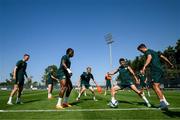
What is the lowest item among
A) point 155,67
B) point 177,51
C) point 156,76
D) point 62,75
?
point 156,76

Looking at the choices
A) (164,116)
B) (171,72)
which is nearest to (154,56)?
(164,116)

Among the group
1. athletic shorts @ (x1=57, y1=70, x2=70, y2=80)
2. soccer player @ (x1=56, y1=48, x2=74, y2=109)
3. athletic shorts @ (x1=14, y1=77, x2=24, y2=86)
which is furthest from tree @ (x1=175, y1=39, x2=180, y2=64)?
athletic shorts @ (x1=57, y1=70, x2=70, y2=80)

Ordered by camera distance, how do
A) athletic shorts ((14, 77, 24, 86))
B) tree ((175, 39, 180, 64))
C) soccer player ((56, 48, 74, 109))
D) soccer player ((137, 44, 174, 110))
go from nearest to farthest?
soccer player ((137, 44, 174, 110))
soccer player ((56, 48, 74, 109))
athletic shorts ((14, 77, 24, 86))
tree ((175, 39, 180, 64))

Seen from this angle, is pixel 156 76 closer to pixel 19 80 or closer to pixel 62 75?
pixel 62 75

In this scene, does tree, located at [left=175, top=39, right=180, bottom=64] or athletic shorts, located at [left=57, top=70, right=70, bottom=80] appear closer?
athletic shorts, located at [left=57, top=70, right=70, bottom=80]

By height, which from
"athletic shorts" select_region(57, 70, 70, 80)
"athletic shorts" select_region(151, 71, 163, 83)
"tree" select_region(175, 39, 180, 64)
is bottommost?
"athletic shorts" select_region(151, 71, 163, 83)

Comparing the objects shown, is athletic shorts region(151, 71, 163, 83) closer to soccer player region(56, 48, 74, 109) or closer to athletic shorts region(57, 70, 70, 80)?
soccer player region(56, 48, 74, 109)

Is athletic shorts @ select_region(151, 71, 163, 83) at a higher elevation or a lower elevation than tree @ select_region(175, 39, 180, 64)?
lower

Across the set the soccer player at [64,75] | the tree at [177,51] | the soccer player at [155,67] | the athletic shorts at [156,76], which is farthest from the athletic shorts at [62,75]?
the tree at [177,51]

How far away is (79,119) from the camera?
747cm

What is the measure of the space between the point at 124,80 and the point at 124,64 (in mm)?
670

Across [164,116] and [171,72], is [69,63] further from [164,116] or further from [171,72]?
[171,72]

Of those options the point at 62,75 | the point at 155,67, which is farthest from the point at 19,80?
the point at 155,67

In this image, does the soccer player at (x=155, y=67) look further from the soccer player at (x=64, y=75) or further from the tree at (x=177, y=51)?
the tree at (x=177, y=51)
